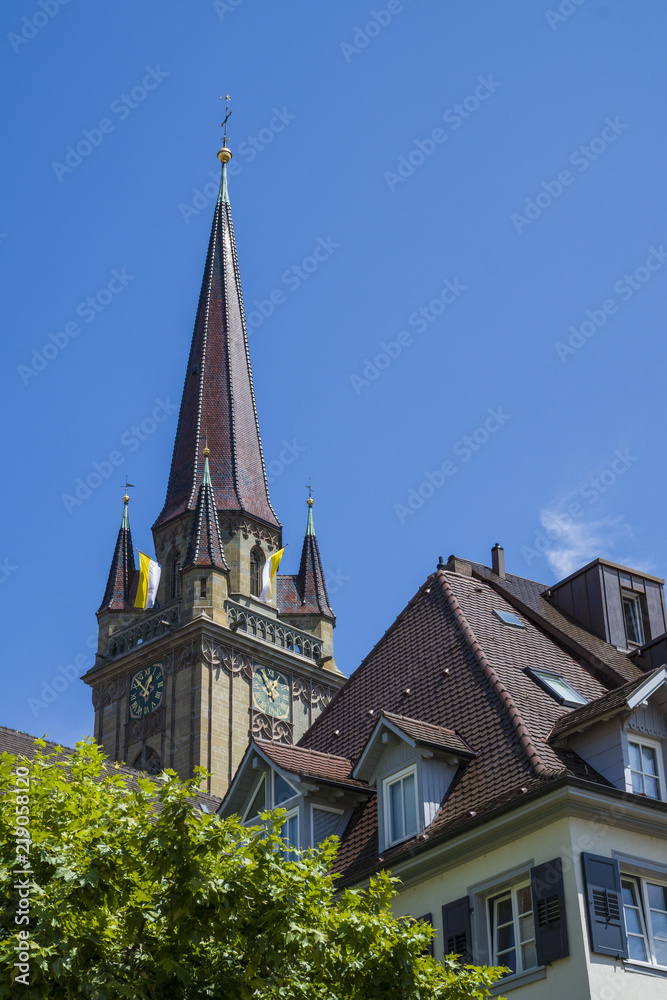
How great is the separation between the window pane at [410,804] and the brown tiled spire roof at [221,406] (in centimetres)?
4989

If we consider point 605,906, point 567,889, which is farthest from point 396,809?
point 605,906

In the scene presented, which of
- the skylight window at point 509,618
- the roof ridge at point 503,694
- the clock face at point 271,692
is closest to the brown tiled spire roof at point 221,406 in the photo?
the clock face at point 271,692

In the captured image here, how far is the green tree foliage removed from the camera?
14.7 m

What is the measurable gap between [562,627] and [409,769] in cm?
711

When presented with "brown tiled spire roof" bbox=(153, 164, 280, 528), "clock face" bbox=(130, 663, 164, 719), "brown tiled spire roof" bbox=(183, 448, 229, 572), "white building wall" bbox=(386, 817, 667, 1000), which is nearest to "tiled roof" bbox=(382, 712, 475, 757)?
"white building wall" bbox=(386, 817, 667, 1000)

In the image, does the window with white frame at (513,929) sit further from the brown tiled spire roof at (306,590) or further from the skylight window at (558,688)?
the brown tiled spire roof at (306,590)

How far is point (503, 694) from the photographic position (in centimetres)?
2297

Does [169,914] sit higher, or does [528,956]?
[528,956]

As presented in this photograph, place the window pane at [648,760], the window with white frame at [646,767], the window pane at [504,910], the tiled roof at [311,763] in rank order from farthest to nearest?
1. the tiled roof at [311,763]
2. the window pane at [648,760]
3. the window with white frame at [646,767]
4. the window pane at [504,910]

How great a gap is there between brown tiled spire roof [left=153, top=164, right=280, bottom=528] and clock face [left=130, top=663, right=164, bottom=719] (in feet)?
31.5

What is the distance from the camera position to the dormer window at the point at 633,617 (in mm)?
30234

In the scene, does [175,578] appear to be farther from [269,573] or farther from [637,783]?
[637,783]

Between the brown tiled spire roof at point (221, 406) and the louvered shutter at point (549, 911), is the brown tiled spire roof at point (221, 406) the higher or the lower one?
the higher one

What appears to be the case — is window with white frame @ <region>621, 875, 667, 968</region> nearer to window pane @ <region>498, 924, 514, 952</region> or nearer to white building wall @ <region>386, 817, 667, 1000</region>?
white building wall @ <region>386, 817, 667, 1000</region>
